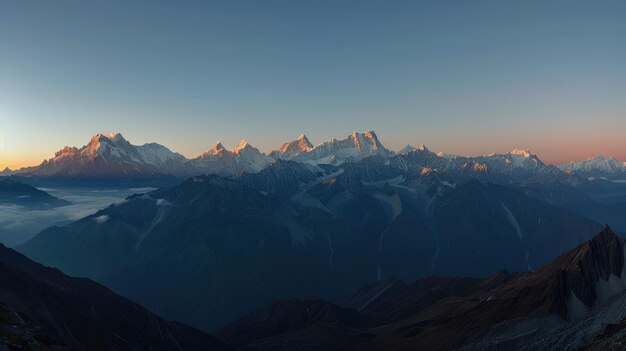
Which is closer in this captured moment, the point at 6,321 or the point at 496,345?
the point at 6,321

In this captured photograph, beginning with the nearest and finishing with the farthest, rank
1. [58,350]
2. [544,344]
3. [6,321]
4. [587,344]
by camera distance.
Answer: [58,350] < [6,321] < [587,344] < [544,344]

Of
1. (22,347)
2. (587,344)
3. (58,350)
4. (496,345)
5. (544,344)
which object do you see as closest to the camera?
(22,347)

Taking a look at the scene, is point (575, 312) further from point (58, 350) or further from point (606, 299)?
point (58, 350)

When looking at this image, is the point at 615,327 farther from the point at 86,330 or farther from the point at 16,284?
the point at 16,284

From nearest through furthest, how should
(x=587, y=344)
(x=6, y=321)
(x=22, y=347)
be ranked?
(x=22, y=347) < (x=6, y=321) < (x=587, y=344)

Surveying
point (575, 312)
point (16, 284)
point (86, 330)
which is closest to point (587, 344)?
point (575, 312)

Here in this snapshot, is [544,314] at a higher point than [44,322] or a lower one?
lower

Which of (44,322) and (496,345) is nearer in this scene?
(44,322)

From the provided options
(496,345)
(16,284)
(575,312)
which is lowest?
(496,345)

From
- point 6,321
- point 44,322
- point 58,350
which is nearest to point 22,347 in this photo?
point 58,350
